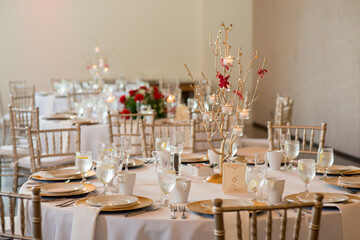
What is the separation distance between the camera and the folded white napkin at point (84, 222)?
2.06 metres

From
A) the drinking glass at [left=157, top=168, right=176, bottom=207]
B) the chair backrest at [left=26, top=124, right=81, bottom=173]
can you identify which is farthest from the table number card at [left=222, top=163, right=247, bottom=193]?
the chair backrest at [left=26, top=124, right=81, bottom=173]

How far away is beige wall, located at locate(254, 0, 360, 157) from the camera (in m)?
7.34

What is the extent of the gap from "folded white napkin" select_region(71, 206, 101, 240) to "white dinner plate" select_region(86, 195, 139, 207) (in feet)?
0.27

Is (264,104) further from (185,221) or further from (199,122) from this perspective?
(185,221)

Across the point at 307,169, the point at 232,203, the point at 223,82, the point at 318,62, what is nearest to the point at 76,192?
the point at 232,203

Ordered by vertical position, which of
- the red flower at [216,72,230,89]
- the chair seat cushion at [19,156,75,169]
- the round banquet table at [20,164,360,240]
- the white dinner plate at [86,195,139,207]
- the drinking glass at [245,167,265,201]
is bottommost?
the chair seat cushion at [19,156,75,169]

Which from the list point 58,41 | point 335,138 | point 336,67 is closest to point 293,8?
point 336,67

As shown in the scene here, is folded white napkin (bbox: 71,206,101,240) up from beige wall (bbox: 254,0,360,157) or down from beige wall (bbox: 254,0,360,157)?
down

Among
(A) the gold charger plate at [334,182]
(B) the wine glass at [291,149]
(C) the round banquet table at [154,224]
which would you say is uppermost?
(B) the wine glass at [291,149]

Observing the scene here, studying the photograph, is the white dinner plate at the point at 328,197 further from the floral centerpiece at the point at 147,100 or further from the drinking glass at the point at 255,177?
the floral centerpiece at the point at 147,100

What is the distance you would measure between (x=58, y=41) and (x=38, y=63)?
0.62m

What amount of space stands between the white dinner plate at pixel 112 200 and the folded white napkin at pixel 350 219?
0.83m

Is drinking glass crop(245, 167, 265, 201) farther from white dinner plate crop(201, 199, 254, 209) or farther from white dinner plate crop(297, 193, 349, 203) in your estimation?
white dinner plate crop(297, 193, 349, 203)

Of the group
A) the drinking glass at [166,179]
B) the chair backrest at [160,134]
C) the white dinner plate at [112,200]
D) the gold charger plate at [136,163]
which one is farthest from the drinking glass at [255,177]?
the chair backrest at [160,134]
